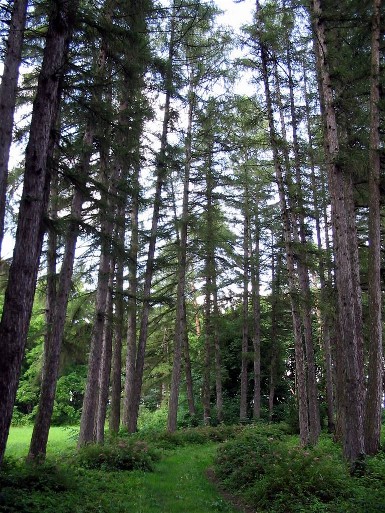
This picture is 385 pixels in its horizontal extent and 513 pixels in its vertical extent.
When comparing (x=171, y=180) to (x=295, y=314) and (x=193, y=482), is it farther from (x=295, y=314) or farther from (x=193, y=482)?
(x=193, y=482)

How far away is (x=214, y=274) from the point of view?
57.0ft

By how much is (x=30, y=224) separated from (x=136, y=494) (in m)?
4.87

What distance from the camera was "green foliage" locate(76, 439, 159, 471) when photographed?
9016 mm

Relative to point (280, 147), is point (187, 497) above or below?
below

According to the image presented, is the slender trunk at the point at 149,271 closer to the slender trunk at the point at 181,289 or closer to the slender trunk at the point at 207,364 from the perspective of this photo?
the slender trunk at the point at 181,289

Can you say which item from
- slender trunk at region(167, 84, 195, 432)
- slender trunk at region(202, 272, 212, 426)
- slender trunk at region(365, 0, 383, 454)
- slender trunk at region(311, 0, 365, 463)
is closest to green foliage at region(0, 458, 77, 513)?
slender trunk at region(311, 0, 365, 463)

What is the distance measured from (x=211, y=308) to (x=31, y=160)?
17.8 m

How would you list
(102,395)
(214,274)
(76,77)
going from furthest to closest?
(214,274)
(102,395)
(76,77)

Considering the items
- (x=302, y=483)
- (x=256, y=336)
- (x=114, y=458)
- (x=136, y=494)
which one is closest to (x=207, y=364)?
(x=256, y=336)

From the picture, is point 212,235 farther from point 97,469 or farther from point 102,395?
point 97,469

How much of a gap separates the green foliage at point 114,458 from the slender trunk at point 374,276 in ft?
16.5

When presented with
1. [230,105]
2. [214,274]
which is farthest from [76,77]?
[214,274]

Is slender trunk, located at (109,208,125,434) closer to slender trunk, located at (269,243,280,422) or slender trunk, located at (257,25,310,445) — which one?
slender trunk, located at (257,25,310,445)

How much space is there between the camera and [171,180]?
15.7 metres
